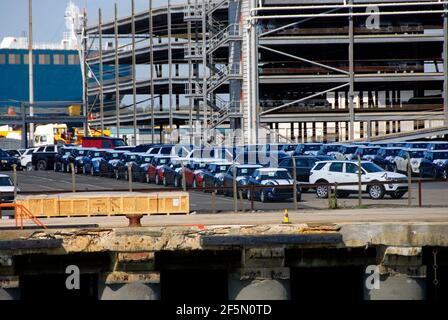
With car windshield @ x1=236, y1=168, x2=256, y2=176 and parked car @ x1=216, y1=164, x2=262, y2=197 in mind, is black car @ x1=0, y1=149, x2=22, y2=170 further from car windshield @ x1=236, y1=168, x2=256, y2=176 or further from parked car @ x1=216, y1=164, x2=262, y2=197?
car windshield @ x1=236, y1=168, x2=256, y2=176

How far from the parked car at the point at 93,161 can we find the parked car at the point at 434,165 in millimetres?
18765

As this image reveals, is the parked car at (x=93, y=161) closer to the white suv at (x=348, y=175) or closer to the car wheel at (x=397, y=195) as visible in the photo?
the white suv at (x=348, y=175)

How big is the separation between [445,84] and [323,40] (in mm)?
10061

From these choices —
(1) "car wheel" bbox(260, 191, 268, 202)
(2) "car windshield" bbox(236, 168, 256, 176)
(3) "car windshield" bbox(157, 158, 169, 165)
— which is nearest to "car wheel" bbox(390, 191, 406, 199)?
(1) "car wheel" bbox(260, 191, 268, 202)

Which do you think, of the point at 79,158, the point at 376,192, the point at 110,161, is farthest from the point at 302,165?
the point at 79,158

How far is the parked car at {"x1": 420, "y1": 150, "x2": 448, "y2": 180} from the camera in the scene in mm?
49562

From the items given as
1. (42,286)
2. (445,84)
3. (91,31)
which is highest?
(91,31)

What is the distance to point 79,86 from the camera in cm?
15725

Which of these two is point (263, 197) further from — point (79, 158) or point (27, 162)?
point (27, 162)

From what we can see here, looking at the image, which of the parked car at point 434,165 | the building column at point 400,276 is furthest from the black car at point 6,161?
the building column at point 400,276

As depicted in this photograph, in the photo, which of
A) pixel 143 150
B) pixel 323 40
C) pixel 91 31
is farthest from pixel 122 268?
pixel 91 31

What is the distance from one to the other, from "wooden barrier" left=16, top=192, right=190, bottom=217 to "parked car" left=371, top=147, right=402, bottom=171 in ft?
77.8

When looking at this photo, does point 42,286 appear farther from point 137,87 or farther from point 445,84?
point 137,87

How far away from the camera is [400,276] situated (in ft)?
65.5
